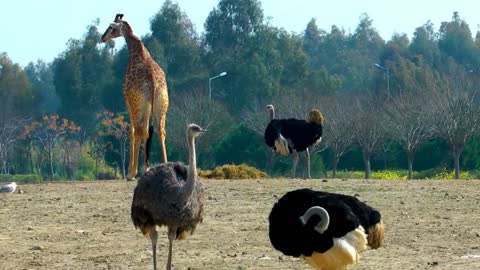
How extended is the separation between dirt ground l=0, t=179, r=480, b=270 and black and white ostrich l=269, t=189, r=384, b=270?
127 centimetres

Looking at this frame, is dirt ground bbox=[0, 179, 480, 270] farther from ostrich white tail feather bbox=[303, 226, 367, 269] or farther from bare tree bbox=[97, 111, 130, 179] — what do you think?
bare tree bbox=[97, 111, 130, 179]

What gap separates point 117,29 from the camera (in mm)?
20844

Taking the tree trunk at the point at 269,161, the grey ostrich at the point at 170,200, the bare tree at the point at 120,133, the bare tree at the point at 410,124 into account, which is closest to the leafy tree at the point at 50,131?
the bare tree at the point at 120,133

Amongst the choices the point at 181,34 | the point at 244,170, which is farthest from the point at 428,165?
the point at 181,34

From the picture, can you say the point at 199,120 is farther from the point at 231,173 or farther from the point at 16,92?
the point at 16,92

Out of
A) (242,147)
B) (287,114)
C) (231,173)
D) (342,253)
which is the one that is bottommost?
(342,253)

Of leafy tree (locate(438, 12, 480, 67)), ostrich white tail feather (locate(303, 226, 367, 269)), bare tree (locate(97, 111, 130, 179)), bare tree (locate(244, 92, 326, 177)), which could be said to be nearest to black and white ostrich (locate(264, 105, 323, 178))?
ostrich white tail feather (locate(303, 226, 367, 269))

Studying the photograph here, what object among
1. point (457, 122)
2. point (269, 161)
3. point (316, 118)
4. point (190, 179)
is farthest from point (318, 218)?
point (269, 161)

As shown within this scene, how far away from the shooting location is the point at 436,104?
128 ft

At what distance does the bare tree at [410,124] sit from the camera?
3700 cm

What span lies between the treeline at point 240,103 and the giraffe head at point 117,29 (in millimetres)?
14648

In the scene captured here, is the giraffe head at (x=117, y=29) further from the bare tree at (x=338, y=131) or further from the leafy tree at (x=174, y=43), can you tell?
the leafy tree at (x=174, y=43)

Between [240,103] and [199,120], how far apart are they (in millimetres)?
16160

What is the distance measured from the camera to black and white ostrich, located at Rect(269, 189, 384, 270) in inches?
403
